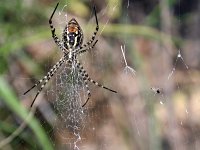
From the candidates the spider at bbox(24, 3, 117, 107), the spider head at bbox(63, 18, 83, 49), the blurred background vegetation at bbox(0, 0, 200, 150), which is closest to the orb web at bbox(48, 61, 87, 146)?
the spider at bbox(24, 3, 117, 107)

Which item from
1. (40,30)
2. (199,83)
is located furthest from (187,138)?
(40,30)

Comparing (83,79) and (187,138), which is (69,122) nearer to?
(83,79)

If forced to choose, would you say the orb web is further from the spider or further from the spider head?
the spider head

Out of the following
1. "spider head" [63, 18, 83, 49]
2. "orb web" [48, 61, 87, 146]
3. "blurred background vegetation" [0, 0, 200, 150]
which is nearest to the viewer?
"spider head" [63, 18, 83, 49]

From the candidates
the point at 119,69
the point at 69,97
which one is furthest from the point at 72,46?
the point at 119,69

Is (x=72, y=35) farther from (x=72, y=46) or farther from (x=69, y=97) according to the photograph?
(x=69, y=97)
